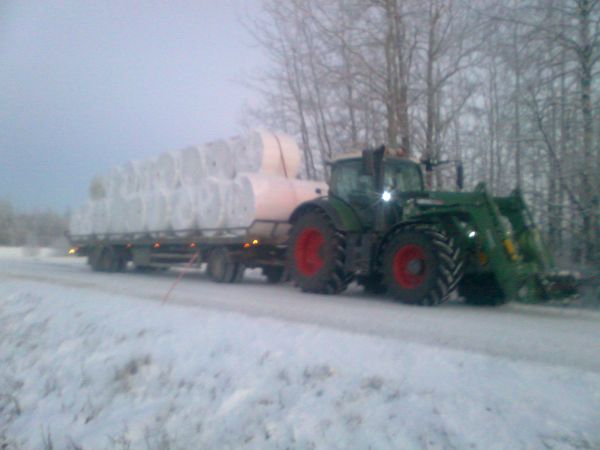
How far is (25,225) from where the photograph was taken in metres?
53.9

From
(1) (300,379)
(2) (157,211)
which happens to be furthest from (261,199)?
(1) (300,379)

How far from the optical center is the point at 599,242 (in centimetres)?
1083

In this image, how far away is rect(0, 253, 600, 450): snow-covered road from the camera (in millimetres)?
4316

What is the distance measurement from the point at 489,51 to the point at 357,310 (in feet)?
26.8

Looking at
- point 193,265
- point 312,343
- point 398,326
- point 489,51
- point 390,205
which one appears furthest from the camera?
point 193,265

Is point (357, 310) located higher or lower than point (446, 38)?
lower

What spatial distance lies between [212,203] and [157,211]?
8.88 feet

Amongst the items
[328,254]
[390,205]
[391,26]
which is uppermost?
[391,26]

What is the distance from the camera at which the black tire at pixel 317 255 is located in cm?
1073

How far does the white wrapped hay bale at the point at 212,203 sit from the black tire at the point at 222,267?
0.56 metres

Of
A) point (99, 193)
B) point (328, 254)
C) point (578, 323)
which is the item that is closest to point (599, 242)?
point (578, 323)

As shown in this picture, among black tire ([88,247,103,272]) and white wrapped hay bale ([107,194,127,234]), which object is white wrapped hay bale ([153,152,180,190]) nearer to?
white wrapped hay bale ([107,194,127,234])

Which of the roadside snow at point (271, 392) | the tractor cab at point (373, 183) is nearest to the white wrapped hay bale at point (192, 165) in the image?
the tractor cab at point (373, 183)

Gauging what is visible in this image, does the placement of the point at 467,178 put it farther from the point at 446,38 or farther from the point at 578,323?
the point at 578,323
